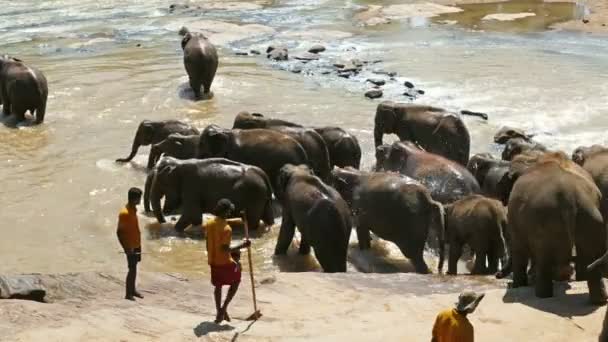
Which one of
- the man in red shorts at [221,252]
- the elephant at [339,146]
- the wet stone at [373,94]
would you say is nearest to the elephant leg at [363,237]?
the elephant at [339,146]

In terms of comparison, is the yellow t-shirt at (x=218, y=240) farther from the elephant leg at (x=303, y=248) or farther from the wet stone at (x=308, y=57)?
the wet stone at (x=308, y=57)

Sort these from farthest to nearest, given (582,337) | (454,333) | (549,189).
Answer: (549,189)
(582,337)
(454,333)

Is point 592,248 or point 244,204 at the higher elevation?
point 592,248

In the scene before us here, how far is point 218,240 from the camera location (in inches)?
290

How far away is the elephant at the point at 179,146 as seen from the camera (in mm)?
13430

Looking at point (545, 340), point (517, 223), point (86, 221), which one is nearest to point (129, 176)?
point (86, 221)

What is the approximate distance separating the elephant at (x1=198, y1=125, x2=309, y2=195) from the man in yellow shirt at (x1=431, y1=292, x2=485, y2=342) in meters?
6.77

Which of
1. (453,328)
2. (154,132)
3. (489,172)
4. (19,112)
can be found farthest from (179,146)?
(453,328)

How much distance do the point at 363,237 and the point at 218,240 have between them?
392 centimetres

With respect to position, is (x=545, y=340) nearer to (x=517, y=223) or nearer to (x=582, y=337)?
(x=582, y=337)

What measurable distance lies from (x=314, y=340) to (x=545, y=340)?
1.76 meters

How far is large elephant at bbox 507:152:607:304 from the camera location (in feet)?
25.4

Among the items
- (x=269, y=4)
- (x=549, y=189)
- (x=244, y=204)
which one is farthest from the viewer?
(x=269, y=4)

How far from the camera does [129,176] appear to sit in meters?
13.8
